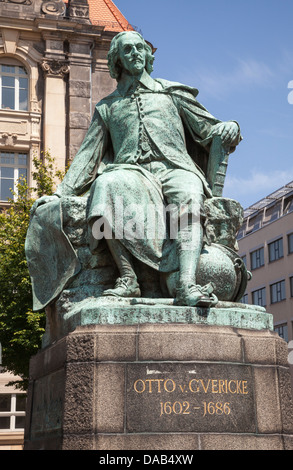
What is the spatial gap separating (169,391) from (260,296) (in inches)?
1994

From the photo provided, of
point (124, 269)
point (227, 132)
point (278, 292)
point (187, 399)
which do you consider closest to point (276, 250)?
point (278, 292)

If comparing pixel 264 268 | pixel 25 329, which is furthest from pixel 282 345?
pixel 264 268

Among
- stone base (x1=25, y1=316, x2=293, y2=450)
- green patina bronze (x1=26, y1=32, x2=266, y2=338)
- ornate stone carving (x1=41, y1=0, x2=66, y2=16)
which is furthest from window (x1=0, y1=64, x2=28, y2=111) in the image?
→ stone base (x1=25, y1=316, x2=293, y2=450)

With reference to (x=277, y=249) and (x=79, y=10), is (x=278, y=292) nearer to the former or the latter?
(x=277, y=249)

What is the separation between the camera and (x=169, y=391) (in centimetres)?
609

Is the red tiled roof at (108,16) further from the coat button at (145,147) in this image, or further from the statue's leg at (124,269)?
the statue's leg at (124,269)

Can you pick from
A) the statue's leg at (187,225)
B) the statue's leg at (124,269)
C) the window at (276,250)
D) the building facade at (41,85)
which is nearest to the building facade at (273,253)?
the window at (276,250)

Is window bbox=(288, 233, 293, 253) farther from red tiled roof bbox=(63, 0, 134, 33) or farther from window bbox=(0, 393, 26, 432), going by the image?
window bbox=(0, 393, 26, 432)

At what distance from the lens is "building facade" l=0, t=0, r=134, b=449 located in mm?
30312

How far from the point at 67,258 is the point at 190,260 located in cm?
125

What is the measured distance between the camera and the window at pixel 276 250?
5357 cm

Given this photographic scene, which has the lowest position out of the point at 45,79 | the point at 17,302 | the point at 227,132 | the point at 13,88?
the point at 227,132

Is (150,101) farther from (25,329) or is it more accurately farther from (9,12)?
(9,12)

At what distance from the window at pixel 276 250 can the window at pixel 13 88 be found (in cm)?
2732
